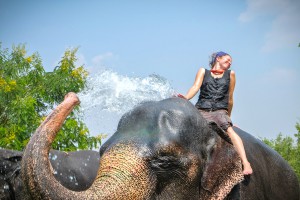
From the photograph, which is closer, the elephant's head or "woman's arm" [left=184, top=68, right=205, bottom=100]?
the elephant's head

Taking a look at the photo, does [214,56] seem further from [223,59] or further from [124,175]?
[124,175]

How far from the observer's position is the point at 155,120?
470 cm

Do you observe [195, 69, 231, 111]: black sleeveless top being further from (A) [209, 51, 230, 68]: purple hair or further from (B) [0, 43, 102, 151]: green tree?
(B) [0, 43, 102, 151]: green tree

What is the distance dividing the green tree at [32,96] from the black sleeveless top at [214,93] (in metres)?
9.66

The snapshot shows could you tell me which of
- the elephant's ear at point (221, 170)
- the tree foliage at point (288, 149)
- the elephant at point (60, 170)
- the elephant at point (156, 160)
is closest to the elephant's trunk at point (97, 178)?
the elephant at point (156, 160)

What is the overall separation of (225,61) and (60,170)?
15.2ft

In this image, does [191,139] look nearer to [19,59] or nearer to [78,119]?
[78,119]

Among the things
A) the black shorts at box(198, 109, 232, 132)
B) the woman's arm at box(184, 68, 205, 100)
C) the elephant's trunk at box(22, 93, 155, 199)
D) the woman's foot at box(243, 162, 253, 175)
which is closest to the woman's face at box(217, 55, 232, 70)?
the woman's arm at box(184, 68, 205, 100)

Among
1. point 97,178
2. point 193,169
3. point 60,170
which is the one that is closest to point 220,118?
point 193,169

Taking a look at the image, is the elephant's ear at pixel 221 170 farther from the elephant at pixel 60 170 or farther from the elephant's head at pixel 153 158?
the elephant at pixel 60 170

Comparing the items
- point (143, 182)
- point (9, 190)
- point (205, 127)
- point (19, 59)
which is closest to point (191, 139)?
point (205, 127)

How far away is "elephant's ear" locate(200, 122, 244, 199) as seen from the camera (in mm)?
4723

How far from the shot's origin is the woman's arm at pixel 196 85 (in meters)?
5.66

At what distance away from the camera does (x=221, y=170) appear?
482cm
